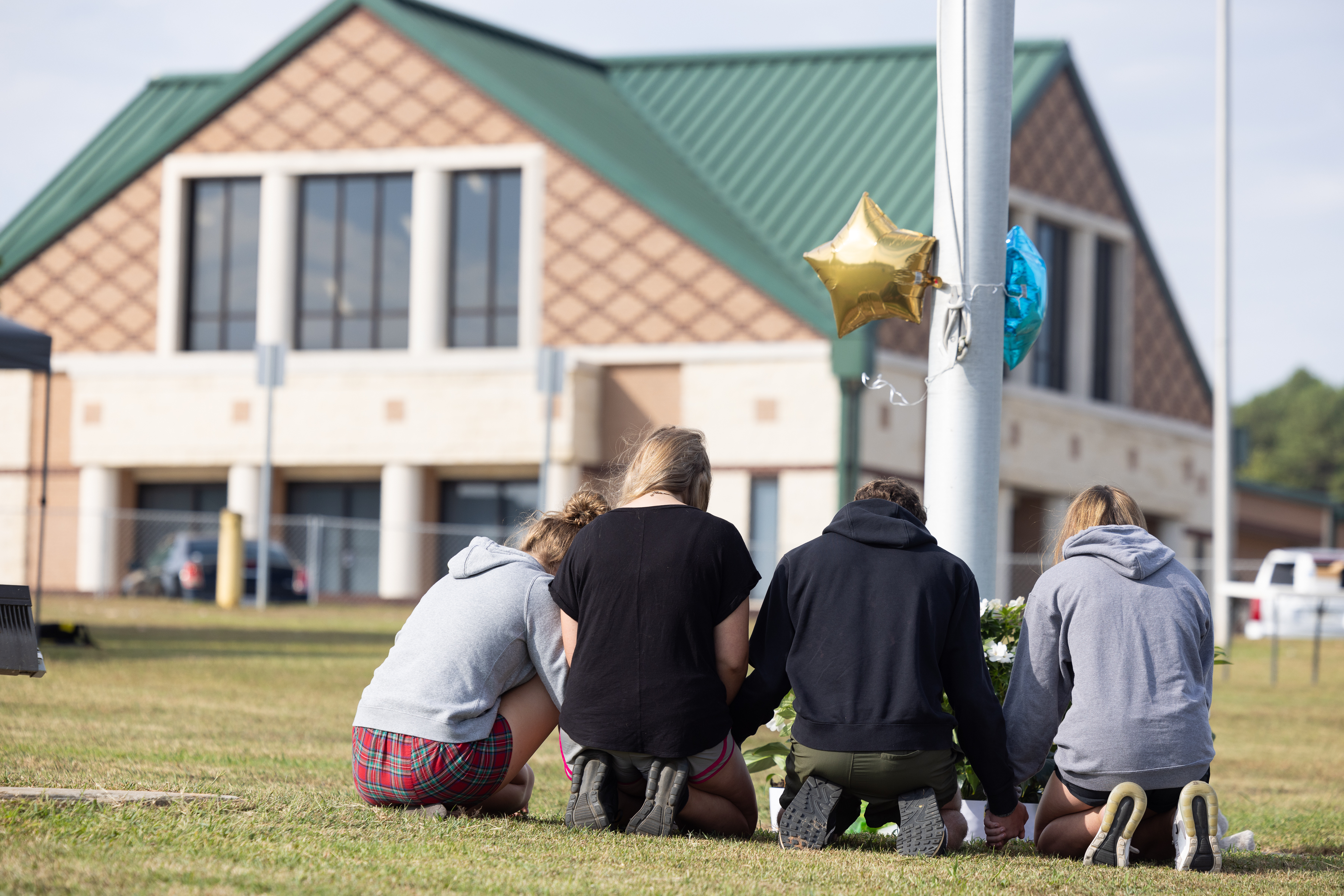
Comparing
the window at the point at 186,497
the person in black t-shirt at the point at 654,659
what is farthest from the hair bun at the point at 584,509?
the window at the point at 186,497

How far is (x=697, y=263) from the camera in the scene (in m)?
27.9

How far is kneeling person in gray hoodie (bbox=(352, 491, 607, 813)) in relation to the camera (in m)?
5.42

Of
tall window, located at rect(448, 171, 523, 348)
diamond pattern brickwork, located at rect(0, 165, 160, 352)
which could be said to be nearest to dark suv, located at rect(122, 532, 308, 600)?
diamond pattern brickwork, located at rect(0, 165, 160, 352)

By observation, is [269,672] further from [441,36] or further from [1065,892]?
[441,36]

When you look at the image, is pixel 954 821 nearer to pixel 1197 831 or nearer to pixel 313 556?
pixel 1197 831

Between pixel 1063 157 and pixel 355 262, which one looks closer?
pixel 355 262

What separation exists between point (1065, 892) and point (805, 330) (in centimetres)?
2303

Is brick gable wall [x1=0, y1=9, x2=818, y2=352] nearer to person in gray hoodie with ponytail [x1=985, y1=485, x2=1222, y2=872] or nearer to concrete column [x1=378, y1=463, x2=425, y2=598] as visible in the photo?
concrete column [x1=378, y1=463, x2=425, y2=598]

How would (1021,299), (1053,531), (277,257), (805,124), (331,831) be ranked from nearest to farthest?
(331,831)
(1053,531)
(1021,299)
(277,257)
(805,124)

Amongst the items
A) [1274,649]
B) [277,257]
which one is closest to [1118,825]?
[1274,649]

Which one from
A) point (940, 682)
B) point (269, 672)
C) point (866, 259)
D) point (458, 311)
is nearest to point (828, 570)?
point (940, 682)

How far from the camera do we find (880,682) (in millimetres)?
5191

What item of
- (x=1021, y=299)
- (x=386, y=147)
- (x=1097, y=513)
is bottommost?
(x=1097, y=513)

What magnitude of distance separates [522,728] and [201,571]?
2181 centimetres
